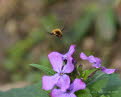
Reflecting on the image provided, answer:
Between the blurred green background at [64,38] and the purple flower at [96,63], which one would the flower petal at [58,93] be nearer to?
the purple flower at [96,63]

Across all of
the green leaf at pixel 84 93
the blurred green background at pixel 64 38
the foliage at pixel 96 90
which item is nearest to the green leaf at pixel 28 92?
the foliage at pixel 96 90

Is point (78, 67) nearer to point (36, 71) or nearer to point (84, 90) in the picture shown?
point (84, 90)

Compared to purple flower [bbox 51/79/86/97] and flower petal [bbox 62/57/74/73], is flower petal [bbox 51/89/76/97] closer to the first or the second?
purple flower [bbox 51/79/86/97]

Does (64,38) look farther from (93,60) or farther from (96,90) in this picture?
(96,90)

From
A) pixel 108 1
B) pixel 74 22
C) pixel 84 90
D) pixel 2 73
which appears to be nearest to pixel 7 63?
pixel 2 73

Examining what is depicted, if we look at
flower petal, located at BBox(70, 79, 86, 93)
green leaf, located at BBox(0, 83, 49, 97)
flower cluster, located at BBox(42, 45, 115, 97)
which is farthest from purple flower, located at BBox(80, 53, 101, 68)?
green leaf, located at BBox(0, 83, 49, 97)
